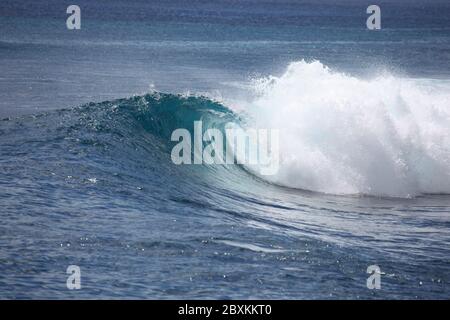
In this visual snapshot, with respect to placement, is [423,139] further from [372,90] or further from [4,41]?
[4,41]

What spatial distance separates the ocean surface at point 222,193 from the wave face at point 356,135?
47mm

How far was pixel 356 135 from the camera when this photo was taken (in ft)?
72.2

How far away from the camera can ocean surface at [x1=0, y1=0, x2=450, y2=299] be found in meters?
12.3

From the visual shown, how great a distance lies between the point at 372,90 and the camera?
2462 centimetres

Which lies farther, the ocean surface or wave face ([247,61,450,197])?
wave face ([247,61,450,197])

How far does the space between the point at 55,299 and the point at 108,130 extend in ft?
33.0

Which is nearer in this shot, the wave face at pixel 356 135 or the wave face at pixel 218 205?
the wave face at pixel 218 205

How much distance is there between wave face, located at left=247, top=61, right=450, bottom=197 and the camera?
68.1 ft

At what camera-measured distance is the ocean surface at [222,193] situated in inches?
486

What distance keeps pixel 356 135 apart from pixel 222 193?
4.97 meters

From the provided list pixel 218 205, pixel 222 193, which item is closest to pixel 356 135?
pixel 222 193

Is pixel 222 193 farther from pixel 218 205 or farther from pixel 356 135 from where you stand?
pixel 356 135

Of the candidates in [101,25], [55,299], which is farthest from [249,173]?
[101,25]

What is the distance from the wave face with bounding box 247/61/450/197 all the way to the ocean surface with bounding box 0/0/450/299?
0.05m
